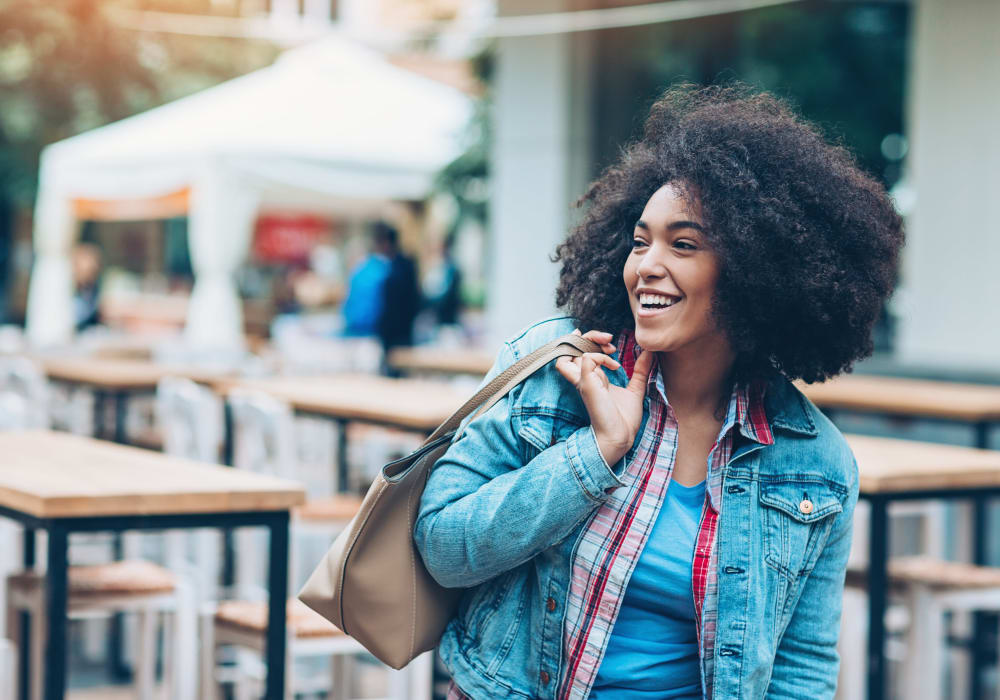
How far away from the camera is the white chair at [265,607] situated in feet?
13.1

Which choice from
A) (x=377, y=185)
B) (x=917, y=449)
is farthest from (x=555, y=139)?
(x=917, y=449)

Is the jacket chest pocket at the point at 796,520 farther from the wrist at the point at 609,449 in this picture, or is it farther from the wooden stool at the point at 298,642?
the wooden stool at the point at 298,642

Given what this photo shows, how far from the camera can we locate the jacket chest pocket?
7.22 feet

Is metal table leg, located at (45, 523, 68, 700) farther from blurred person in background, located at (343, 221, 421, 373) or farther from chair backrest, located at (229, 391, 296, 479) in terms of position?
blurred person in background, located at (343, 221, 421, 373)

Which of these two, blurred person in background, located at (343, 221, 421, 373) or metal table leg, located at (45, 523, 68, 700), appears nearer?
metal table leg, located at (45, 523, 68, 700)

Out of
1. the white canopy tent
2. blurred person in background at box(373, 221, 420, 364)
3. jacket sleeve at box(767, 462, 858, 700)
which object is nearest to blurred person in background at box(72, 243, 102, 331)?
the white canopy tent

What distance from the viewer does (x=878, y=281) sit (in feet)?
7.66

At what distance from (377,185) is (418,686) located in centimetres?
732

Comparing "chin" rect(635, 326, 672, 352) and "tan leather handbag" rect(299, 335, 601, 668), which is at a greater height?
"chin" rect(635, 326, 672, 352)

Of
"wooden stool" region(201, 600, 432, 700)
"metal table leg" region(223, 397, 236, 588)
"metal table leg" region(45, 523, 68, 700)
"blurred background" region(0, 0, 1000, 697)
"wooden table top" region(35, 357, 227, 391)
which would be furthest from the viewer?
"blurred background" region(0, 0, 1000, 697)

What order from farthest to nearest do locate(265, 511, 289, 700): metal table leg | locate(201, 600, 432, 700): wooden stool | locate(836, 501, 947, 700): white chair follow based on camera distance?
locate(836, 501, 947, 700): white chair → locate(201, 600, 432, 700): wooden stool → locate(265, 511, 289, 700): metal table leg

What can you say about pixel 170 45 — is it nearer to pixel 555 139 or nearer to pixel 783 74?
pixel 555 139

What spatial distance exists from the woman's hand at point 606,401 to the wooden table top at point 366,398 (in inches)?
124

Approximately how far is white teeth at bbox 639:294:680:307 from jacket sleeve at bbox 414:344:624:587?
0.23 meters
